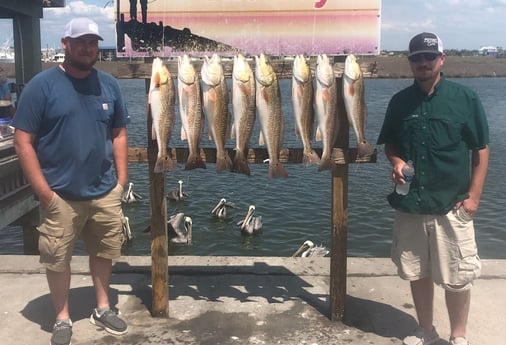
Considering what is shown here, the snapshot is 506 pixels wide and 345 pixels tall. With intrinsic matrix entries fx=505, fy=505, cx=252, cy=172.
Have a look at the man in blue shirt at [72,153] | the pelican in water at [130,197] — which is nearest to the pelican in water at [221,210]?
the pelican in water at [130,197]

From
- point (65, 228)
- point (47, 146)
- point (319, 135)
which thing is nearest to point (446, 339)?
point (319, 135)

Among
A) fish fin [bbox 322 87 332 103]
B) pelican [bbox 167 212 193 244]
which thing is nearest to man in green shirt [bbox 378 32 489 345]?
fish fin [bbox 322 87 332 103]

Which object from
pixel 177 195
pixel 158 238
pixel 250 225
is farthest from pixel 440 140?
pixel 177 195

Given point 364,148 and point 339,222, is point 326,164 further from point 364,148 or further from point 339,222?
point 339,222

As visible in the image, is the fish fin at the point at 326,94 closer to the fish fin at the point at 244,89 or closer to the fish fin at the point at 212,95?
the fish fin at the point at 244,89

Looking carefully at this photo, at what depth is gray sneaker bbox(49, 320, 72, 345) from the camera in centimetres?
365

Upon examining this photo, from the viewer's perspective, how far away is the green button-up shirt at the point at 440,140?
329cm

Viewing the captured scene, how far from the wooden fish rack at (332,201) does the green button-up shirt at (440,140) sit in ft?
1.86

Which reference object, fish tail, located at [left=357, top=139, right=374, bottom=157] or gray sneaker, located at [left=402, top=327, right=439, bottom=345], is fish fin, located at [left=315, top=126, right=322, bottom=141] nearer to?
fish tail, located at [left=357, top=139, right=374, bottom=157]

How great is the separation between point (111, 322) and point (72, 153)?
1359mm

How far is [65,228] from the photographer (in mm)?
3525

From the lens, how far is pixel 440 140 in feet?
10.9

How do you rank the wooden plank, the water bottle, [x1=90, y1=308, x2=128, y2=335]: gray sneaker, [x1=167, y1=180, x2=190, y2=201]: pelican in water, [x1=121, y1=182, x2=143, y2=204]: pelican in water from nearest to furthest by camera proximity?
the water bottle → [x1=90, y1=308, x2=128, y2=335]: gray sneaker → the wooden plank → [x1=121, y1=182, x2=143, y2=204]: pelican in water → [x1=167, y1=180, x2=190, y2=201]: pelican in water

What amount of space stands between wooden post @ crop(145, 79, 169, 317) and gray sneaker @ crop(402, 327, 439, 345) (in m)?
1.93
